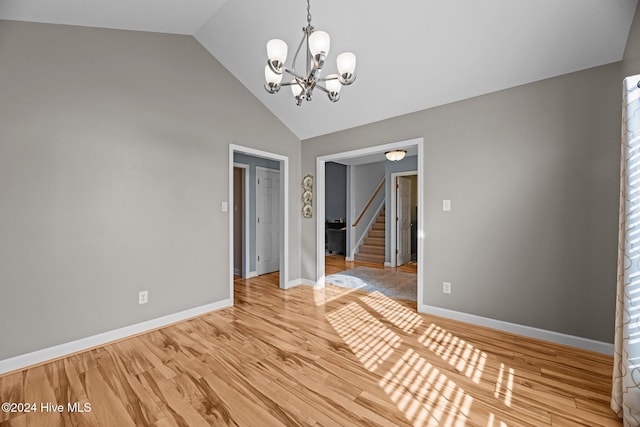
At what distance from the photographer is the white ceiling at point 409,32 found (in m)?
2.09

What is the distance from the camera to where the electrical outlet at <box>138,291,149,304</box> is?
2.76m

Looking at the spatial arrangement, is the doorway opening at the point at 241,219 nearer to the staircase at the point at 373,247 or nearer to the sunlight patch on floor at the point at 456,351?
the staircase at the point at 373,247

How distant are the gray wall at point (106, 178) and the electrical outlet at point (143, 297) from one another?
0.05 meters

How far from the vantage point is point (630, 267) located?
1.53 meters

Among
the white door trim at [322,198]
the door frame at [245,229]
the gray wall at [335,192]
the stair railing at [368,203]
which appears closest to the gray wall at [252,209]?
the door frame at [245,229]

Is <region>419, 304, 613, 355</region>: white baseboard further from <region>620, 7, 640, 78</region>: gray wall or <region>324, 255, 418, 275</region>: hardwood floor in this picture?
<region>324, 255, 418, 275</region>: hardwood floor

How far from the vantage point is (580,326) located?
2361mm

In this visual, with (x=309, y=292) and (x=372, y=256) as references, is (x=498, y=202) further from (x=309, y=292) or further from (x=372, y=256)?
(x=372, y=256)

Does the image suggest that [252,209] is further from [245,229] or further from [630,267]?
[630,267]

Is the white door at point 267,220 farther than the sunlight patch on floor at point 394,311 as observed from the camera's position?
Yes

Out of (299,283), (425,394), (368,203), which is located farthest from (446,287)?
(368,203)

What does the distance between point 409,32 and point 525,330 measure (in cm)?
306

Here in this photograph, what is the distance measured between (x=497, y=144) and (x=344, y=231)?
501cm

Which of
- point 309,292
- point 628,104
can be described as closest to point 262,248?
point 309,292
